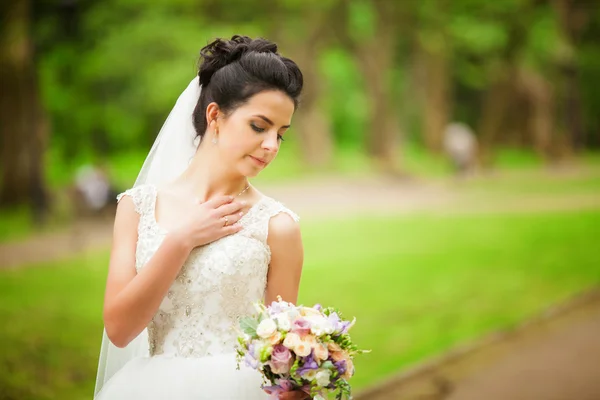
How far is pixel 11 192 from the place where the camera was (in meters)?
7.43

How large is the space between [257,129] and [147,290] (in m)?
0.43

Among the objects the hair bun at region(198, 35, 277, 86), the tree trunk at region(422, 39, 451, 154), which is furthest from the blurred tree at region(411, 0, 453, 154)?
the hair bun at region(198, 35, 277, 86)

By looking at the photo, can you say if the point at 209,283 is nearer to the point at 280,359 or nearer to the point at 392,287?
the point at 280,359

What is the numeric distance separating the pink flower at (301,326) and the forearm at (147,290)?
28 cm

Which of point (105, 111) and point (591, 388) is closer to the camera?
point (591, 388)

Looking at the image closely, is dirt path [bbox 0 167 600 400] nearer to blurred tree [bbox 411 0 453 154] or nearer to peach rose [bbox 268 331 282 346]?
blurred tree [bbox 411 0 453 154]

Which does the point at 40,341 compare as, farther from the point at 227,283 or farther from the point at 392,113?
the point at 392,113

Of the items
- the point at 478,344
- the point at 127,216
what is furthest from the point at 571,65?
the point at 127,216

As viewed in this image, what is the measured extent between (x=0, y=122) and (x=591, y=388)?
586cm

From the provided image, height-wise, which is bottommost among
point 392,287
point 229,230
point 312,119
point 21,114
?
point 229,230

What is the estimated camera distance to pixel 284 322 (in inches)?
61.6

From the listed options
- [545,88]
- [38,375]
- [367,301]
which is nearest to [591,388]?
[367,301]

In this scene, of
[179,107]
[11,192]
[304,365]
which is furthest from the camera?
[11,192]

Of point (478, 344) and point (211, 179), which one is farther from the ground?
point (478, 344)
